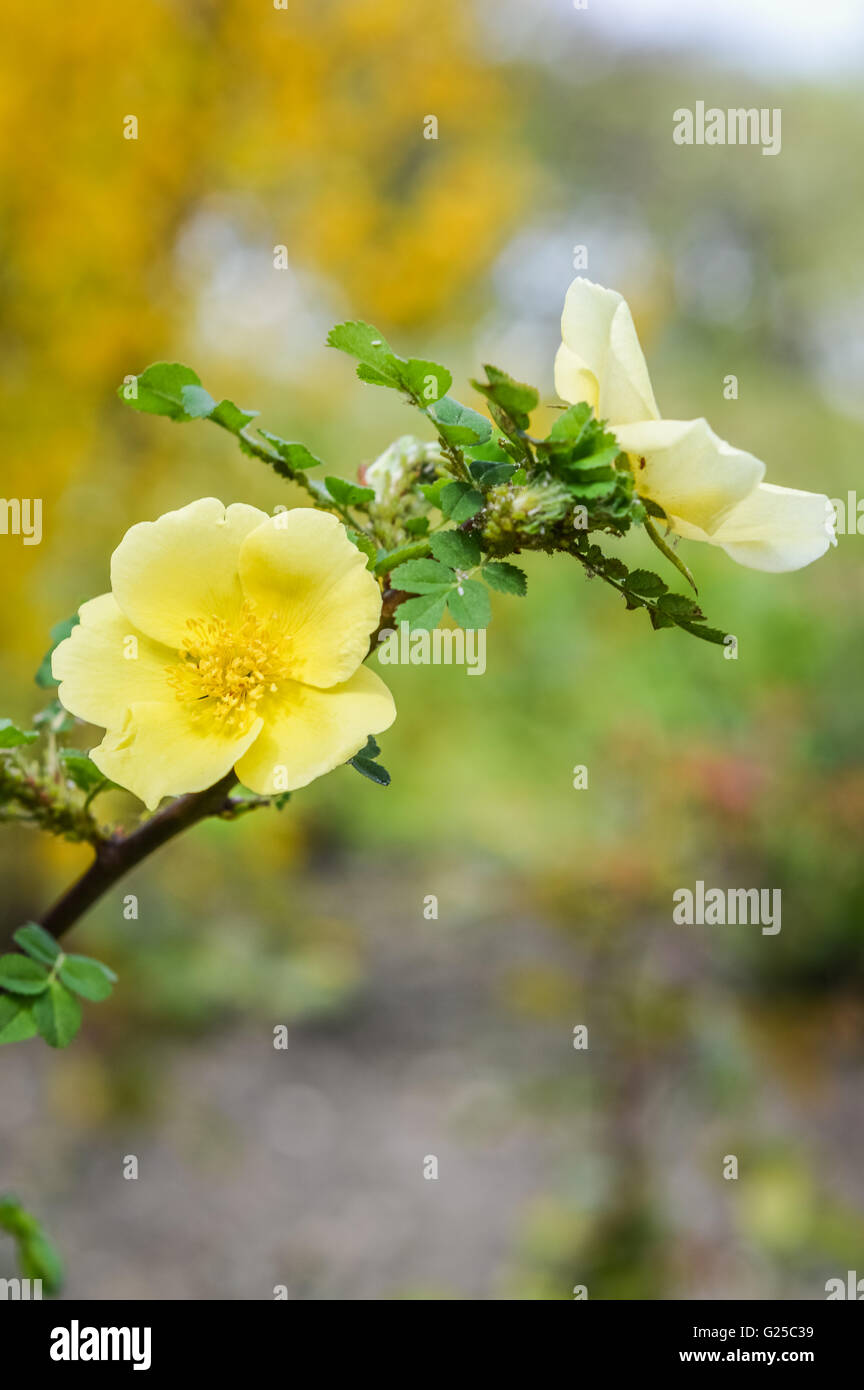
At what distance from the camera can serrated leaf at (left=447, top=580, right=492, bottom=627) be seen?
0.42 m

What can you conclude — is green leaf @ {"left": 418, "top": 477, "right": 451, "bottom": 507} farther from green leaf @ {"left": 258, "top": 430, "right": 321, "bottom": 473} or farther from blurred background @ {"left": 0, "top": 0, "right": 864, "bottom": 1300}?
blurred background @ {"left": 0, "top": 0, "right": 864, "bottom": 1300}

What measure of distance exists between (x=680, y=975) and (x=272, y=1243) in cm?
111

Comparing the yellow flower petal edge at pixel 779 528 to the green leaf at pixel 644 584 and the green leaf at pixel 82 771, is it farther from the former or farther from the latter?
the green leaf at pixel 82 771

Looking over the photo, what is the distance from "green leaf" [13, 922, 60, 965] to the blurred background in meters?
1.09

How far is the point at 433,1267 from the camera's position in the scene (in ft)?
6.81

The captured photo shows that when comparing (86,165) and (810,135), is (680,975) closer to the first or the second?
(86,165)

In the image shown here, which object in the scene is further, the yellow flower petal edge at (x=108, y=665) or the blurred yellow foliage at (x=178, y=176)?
the blurred yellow foliage at (x=178, y=176)

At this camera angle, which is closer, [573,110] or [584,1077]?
[584,1077]

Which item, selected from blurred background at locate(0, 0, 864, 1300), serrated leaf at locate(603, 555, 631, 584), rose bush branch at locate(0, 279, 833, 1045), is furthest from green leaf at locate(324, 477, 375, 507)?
blurred background at locate(0, 0, 864, 1300)

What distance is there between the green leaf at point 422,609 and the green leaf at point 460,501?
0.03 metres

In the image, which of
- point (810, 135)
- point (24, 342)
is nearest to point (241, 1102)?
point (24, 342)

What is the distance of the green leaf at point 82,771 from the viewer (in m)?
0.47

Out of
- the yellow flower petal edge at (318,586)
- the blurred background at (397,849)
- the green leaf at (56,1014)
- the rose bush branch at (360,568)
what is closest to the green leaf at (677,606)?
the rose bush branch at (360,568)

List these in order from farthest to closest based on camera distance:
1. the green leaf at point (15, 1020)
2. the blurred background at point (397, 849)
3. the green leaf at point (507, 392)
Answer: the blurred background at point (397, 849), the green leaf at point (15, 1020), the green leaf at point (507, 392)
